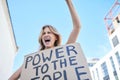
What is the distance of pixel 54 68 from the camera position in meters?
0.91

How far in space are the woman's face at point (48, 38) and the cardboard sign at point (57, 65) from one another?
5.5 inches

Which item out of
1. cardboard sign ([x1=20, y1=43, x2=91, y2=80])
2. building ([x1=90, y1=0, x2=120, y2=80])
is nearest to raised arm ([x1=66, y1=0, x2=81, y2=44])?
cardboard sign ([x1=20, y1=43, x2=91, y2=80])

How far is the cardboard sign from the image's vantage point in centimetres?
87

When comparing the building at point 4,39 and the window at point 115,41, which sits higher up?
the window at point 115,41

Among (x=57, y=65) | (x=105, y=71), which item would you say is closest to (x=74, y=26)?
(x=57, y=65)

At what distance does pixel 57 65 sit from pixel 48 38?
274mm

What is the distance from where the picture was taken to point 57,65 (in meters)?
0.92

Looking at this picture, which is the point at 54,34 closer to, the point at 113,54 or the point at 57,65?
the point at 57,65

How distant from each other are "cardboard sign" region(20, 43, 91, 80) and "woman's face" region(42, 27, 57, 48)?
14 cm

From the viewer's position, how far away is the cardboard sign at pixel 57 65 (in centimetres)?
87

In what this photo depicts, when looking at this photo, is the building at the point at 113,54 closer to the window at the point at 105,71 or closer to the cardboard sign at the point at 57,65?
the window at the point at 105,71

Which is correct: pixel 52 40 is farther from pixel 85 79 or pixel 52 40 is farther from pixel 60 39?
pixel 85 79

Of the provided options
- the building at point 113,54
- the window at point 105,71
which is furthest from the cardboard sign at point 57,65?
the window at point 105,71

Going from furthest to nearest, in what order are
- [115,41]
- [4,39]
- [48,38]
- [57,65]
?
[115,41], [4,39], [48,38], [57,65]
